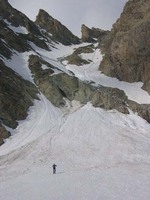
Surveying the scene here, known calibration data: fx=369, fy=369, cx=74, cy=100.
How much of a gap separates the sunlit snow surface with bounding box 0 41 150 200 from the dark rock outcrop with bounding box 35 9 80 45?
73.6 metres

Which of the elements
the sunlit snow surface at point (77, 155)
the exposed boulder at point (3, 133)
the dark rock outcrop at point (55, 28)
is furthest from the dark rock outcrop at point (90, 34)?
the exposed boulder at point (3, 133)

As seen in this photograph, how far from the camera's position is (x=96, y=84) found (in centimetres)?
7644

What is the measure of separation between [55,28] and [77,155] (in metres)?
105

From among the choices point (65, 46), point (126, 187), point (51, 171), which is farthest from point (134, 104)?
point (65, 46)

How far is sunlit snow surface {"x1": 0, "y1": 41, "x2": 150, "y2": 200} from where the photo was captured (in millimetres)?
31781

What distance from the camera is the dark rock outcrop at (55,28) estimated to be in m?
143

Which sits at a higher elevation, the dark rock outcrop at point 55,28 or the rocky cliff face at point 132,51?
the dark rock outcrop at point 55,28

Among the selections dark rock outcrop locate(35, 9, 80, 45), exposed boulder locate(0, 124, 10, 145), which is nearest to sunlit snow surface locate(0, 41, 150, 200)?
exposed boulder locate(0, 124, 10, 145)

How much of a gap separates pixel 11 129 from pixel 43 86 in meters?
21.1

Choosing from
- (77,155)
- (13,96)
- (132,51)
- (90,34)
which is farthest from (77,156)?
(90,34)

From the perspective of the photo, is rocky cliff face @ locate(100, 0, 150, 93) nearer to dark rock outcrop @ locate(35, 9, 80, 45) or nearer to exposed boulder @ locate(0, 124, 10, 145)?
exposed boulder @ locate(0, 124, 10, 145)

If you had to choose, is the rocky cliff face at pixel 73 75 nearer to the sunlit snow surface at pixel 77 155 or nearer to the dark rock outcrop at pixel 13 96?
the dark rock outcrop at pixel 13 96

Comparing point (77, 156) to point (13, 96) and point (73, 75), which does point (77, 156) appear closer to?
point (13, 96)

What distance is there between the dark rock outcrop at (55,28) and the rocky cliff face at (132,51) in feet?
178
